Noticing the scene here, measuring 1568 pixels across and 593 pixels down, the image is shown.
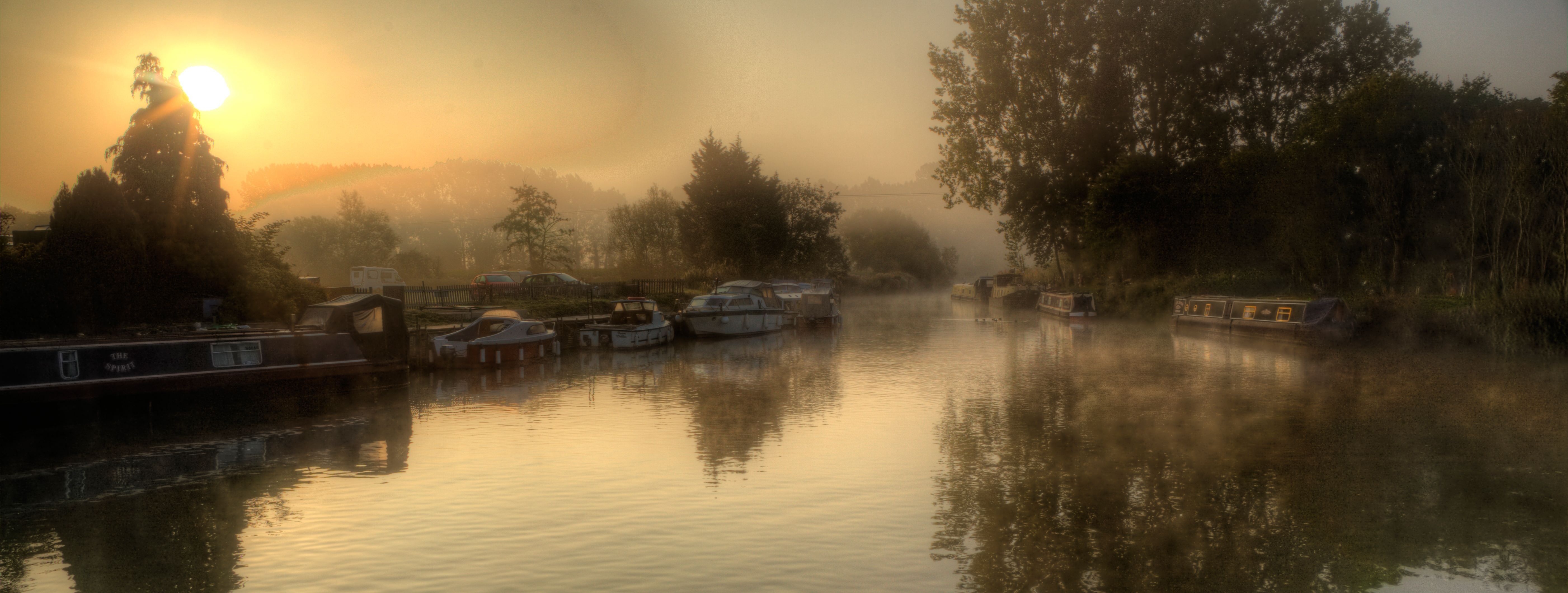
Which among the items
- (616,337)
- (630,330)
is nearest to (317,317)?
(616,337)

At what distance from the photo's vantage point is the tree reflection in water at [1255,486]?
7.90 m

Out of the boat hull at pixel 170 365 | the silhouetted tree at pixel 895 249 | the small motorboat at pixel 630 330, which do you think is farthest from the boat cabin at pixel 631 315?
the silhouetted tree at pixel 895 249

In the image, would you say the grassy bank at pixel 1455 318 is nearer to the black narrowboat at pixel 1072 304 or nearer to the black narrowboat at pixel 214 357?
the black narrowboat at pixel 1072 304

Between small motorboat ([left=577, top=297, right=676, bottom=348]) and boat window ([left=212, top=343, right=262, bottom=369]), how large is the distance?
47.9 ft

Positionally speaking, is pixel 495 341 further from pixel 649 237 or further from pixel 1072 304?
pixel 649 237

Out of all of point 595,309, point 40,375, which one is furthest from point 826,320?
point 40,375

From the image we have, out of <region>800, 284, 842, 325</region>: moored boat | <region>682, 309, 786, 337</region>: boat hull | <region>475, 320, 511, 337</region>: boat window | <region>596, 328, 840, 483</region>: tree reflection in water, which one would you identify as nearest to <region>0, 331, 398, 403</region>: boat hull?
<region>475, 320, 511, 337</region>: boat window

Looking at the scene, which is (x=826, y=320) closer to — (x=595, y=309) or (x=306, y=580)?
(x=595, y=309)

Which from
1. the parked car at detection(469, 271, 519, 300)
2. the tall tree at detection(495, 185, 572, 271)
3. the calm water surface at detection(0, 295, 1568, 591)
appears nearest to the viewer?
the calm water surface at detection(0, 295, 1568, 591)

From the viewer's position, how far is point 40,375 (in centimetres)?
1617

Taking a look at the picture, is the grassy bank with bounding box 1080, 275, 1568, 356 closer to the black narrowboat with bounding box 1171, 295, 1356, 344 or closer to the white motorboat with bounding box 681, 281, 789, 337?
the black narrowboat with bounding box 1171, 295, 1356, 344

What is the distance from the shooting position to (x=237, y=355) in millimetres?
18922

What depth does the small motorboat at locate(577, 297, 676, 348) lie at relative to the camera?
108 ft

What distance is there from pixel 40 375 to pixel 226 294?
12656mm
